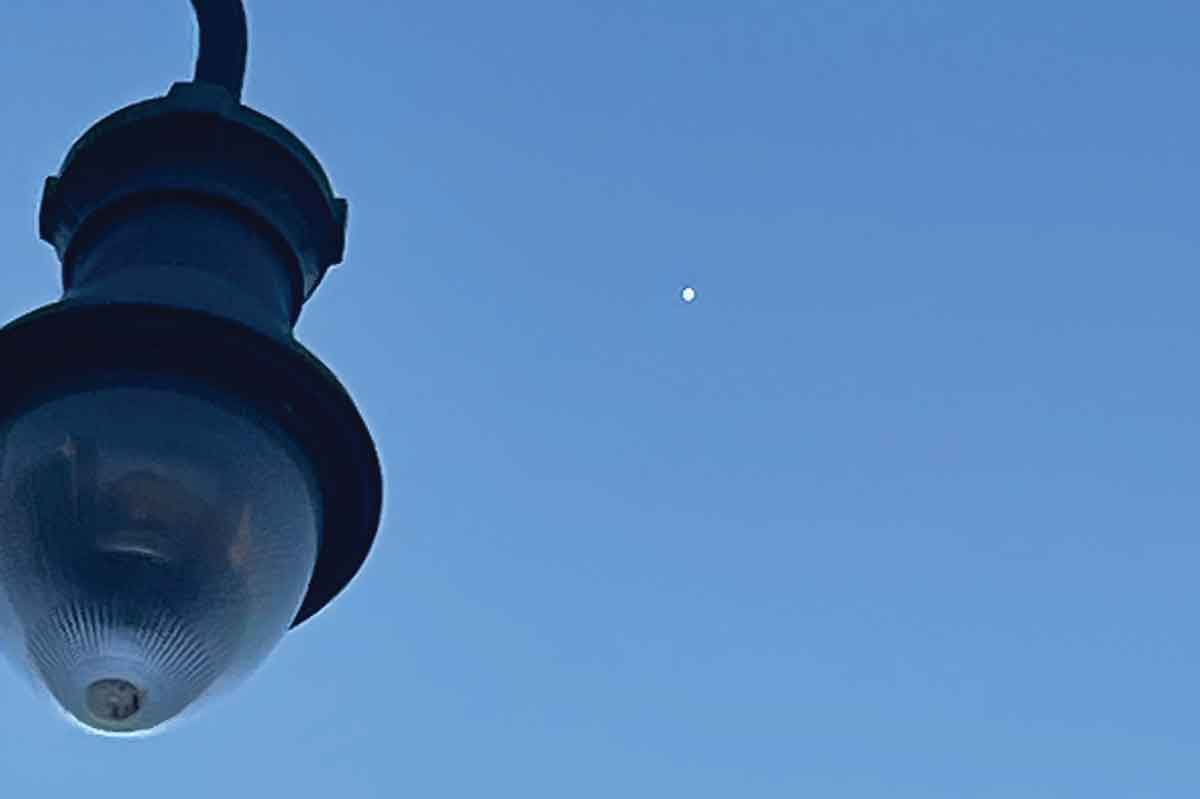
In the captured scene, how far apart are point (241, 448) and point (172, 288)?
36 cm

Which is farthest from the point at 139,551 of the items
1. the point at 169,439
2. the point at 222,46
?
the point at 222,46

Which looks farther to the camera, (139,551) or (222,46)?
(222,46)

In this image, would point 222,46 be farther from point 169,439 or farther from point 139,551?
point 139,551

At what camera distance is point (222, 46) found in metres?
3.73

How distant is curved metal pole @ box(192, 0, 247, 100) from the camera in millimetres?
3691

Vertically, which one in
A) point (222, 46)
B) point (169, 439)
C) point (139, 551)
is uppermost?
point (222, 46)

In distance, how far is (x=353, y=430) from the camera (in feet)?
10.2

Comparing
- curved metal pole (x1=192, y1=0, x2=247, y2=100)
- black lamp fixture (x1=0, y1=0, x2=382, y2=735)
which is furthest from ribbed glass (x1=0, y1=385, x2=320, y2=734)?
curved metal pole (x1=192, y1=0, x2=247, y2=100)

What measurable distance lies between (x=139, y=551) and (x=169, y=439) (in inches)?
7.7

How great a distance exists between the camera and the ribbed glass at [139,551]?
270cm

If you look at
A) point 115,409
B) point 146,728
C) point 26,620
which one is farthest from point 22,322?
point 146,728

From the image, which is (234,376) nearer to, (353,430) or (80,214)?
(353,430)

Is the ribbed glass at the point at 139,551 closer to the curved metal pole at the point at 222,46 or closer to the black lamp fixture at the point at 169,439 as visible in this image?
the black lamp fixture at the point at 169,439

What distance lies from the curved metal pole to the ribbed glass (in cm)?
99
